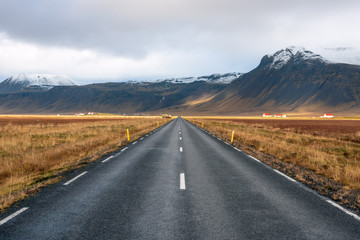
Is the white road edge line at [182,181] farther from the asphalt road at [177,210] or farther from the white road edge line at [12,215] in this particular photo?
the white road edge line at [12,215]

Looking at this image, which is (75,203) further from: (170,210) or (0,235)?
(170,210)

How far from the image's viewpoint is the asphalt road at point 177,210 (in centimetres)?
452

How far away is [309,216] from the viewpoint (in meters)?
A: 5.32

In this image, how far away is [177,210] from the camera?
5.56m

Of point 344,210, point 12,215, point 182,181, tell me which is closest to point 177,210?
point 182,181

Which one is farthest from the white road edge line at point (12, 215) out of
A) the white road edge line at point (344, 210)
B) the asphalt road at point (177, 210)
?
the white road edge line at point (344, 210)

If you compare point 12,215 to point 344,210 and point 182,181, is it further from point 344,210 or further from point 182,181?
point 344,210

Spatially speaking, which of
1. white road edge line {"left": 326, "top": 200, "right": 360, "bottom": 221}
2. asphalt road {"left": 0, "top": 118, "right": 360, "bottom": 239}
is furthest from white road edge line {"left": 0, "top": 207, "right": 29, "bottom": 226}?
white road edge line {"left": 326, "top": 200, "right": 360, "bottom": 221}

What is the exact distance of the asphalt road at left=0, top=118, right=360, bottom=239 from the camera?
4.52 metres

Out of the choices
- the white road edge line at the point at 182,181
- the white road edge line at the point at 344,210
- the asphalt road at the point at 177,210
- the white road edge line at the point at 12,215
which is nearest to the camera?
the asphalt road at the point at 177,210

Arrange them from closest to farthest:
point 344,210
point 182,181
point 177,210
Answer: point 177,210 → point 344,210 → point 182,181

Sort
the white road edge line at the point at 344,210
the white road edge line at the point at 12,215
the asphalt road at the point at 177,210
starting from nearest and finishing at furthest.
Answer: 1. the asphalt road at the point at 177,210
2. the white road edge line at the point at 12,215
3. the white road edge line at the point at 344,210

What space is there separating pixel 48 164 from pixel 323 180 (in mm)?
10512

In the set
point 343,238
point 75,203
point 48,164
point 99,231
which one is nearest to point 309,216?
point 343,238
